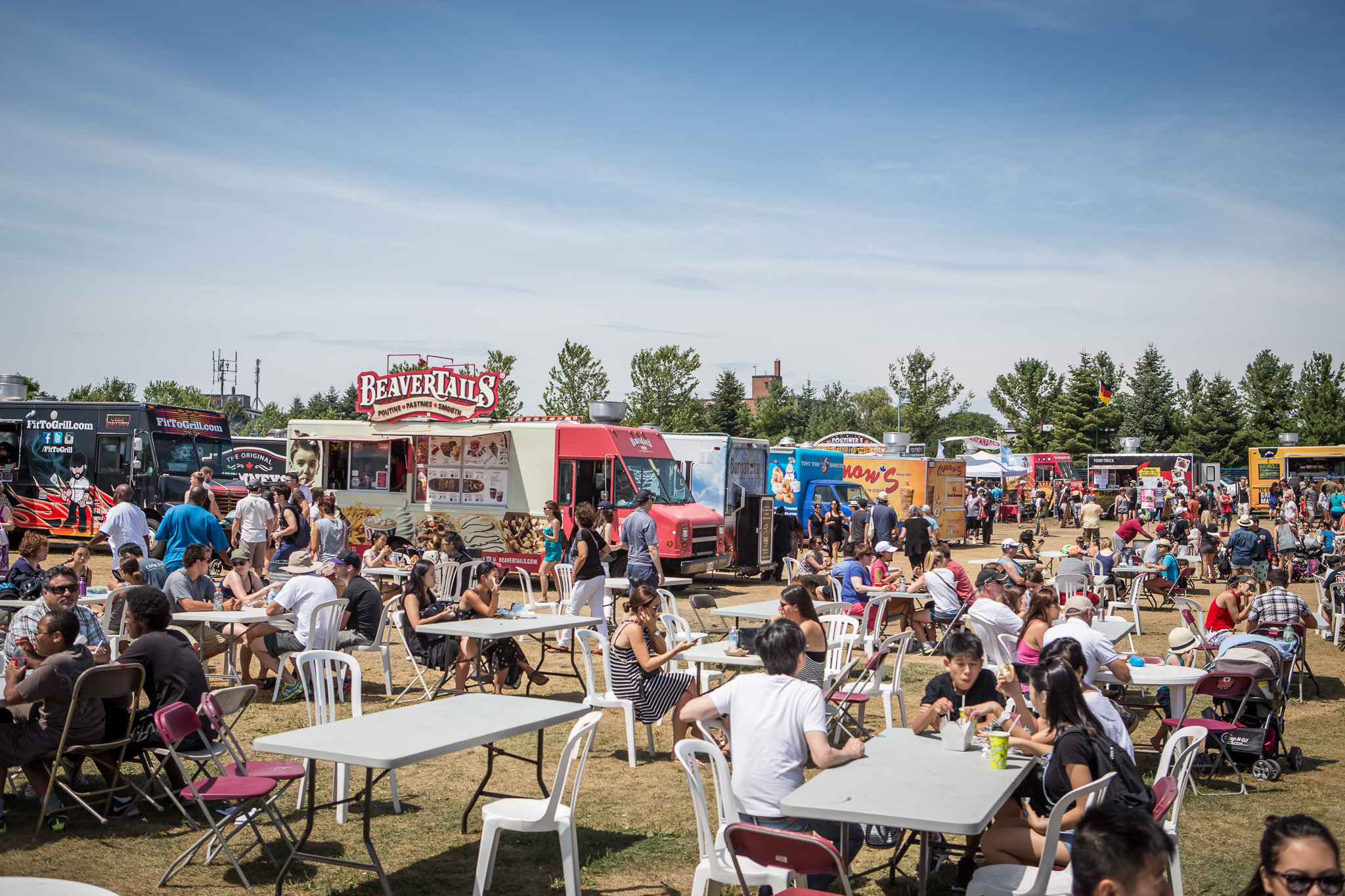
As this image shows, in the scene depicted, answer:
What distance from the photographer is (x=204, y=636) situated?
28.0 feet

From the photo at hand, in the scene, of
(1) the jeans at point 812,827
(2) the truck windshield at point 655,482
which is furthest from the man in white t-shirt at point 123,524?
(1) the jeans at point 812,827

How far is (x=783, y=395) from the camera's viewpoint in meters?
60.5

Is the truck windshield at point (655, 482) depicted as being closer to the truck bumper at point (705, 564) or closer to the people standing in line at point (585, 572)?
the truck bumper at point (705, 564)

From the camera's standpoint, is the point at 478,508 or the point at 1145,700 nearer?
the point at 1145,700

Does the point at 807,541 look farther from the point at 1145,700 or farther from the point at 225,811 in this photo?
the point at 225,811

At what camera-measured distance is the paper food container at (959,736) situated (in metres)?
4.30

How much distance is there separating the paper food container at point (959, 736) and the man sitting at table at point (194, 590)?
641 cm

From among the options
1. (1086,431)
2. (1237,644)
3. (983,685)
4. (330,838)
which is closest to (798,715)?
(983,685)

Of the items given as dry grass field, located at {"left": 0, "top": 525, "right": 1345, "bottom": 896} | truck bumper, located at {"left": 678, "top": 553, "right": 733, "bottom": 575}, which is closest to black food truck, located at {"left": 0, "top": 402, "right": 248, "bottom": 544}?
truck bumper, located at {"left": 678, "top": 553, "right": 733, "bottom": 575}

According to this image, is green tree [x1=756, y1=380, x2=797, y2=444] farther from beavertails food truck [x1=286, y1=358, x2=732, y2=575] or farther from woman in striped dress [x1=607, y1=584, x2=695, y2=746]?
woman in striped dress [x1=607, y1=584, x2=695, y2=746]

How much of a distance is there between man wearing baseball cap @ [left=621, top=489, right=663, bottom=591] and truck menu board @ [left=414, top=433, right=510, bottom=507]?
4.14m

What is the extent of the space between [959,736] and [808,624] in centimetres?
230

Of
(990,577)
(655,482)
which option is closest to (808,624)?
(990,577)

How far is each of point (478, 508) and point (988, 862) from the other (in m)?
12.4
